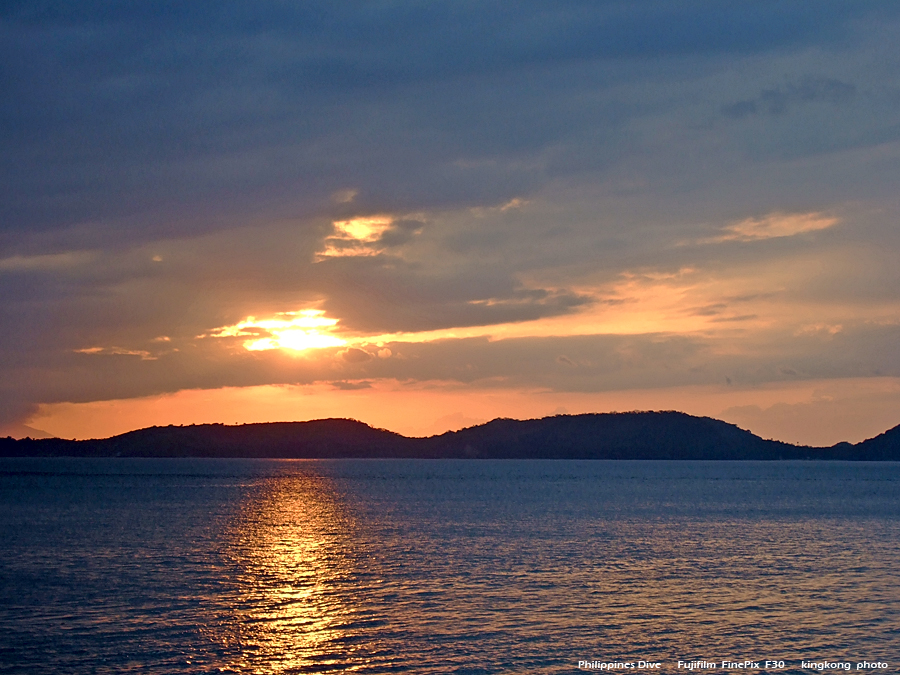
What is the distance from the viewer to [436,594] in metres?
43.1

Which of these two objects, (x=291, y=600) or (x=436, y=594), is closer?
(x=291, y=600)

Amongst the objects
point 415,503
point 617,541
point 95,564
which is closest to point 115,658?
point 95,564

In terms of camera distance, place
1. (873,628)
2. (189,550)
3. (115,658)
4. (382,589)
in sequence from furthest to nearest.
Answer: (189,550) → (382,589) → (873,628) → (115,658)

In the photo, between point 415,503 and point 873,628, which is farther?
point 415,503

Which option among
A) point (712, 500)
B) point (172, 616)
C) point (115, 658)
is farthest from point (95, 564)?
point (712, 500)

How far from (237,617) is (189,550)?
82.3 feet

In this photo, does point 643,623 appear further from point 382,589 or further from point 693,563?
point 693,563

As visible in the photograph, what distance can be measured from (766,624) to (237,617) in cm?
2247

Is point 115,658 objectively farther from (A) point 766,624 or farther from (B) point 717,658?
(A) point 766,624

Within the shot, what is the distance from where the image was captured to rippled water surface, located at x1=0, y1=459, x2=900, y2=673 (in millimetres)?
31812

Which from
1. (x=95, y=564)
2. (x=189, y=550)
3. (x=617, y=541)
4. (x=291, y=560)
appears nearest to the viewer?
(x=95, y=564)

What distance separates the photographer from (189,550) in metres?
60.9

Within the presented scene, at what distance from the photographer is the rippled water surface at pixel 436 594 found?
31.8 meters

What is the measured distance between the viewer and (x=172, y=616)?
1470 inches
